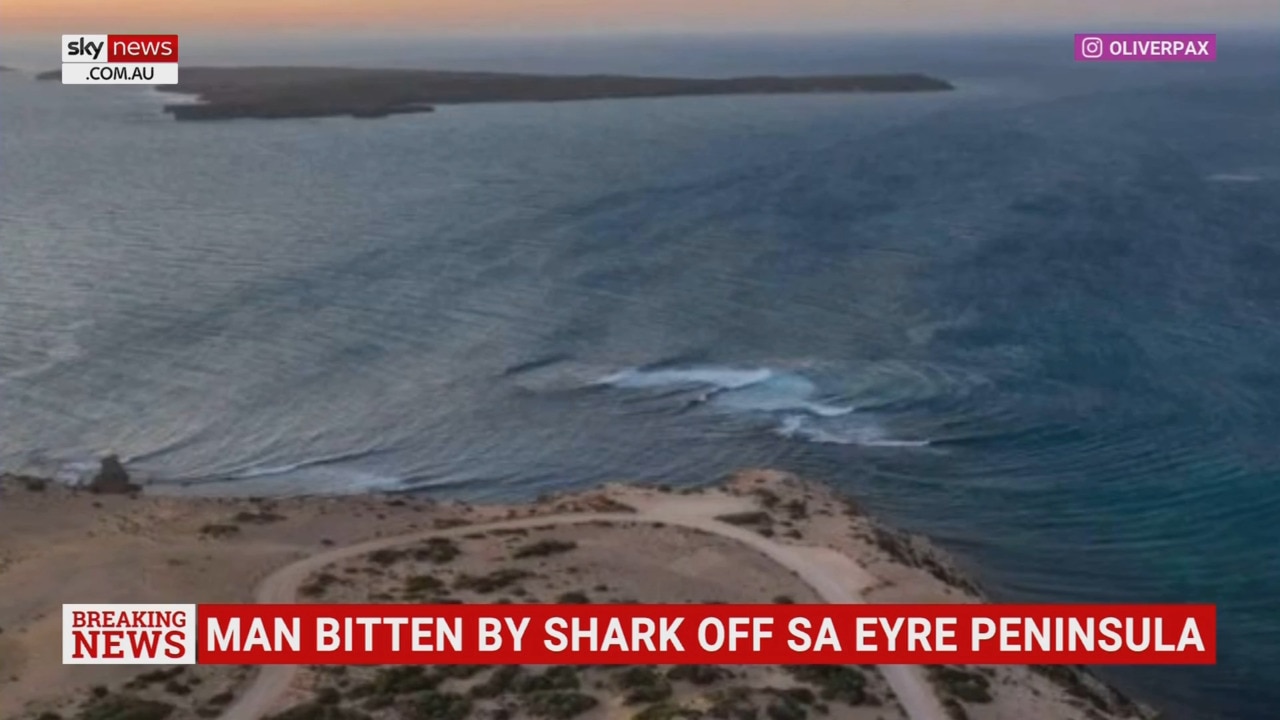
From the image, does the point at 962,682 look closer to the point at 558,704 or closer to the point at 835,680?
the point at 835,680

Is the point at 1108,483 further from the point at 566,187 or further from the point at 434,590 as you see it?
the point at 566,187

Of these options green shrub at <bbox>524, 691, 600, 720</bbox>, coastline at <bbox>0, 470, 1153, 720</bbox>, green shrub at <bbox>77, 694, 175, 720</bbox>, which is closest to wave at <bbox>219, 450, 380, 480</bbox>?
coastline at <bbox>0, 470, 1153, 720</bbox>

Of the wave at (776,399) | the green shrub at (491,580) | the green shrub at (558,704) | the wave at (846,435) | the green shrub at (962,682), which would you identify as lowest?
the green shrub at (962,682)

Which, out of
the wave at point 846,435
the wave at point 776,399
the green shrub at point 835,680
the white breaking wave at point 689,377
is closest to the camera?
the green shrub at point 835,680

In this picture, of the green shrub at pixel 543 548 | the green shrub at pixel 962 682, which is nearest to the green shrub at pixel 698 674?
the green shrub at pixel 962 682

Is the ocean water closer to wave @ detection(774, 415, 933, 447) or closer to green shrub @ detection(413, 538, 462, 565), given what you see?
wave @ detection(774, 415, 933, 447)

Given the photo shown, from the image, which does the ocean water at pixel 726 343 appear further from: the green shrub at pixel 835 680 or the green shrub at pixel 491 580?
the green shrub at pixel 491 580
